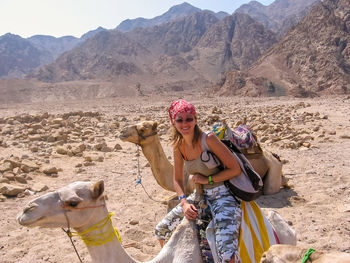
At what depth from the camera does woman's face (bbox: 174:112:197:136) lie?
2.80m

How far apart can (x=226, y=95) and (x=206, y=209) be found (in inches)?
1569

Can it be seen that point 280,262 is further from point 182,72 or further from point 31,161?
point 182,72

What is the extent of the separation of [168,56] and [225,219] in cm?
9333

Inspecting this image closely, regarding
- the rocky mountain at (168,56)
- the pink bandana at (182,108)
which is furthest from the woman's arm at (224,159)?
the rocky mountain at (168,56)

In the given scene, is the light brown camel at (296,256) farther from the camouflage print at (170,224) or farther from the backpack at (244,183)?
the camouflage print at (170,224)

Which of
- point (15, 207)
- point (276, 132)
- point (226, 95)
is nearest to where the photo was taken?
point (15, 207)

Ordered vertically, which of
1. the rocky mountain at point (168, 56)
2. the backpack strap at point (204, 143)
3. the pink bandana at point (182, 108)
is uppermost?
the rocky mountain at point (168, 56)

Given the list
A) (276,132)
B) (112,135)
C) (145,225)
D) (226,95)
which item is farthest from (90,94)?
(145,225)

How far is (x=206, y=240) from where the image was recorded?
278 centimetres

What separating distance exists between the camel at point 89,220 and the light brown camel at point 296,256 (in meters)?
0.94

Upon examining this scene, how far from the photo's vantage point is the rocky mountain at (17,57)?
420 ft

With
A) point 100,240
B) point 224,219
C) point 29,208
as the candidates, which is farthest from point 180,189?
point 29,208

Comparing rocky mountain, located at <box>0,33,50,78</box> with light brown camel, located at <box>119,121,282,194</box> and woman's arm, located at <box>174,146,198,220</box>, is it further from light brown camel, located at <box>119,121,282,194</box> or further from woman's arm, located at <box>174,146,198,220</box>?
woman's arm, located at <box>174,146,198,220</box>

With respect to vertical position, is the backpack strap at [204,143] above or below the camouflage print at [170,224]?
above
